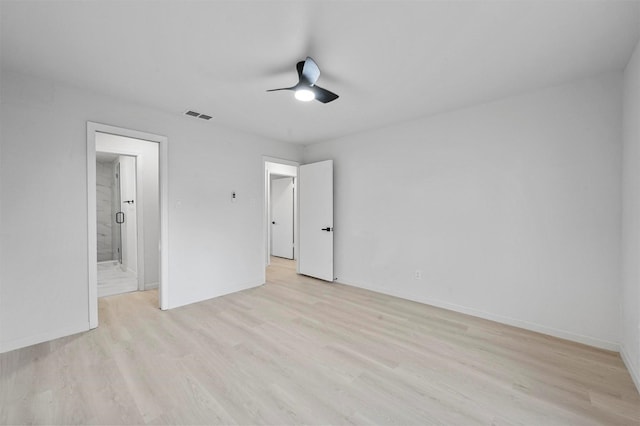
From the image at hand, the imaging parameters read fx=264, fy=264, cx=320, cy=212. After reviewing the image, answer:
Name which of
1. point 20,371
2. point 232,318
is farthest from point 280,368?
point 20,371

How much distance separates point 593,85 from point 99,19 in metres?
4.13

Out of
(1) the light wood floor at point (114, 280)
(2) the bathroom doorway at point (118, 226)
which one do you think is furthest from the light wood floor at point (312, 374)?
(2) the bathroom doorway at point (118, 226)

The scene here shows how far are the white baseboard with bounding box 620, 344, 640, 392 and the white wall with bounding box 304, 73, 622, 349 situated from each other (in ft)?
0.41

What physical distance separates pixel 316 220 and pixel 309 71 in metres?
3.03

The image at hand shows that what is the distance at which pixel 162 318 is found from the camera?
3139mm

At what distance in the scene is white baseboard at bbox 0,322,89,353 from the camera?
2388mm

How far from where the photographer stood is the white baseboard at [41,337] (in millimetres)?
2388

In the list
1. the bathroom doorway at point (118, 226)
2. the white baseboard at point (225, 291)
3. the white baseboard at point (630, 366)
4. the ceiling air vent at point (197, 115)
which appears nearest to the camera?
the white baseboard at point (630, 366)

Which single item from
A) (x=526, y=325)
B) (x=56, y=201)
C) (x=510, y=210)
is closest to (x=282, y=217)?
(x=56, y=201)

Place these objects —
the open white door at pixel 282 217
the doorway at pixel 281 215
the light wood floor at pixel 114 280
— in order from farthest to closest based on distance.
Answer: the open white door at pixel 282 217 < the doorway at pixel 281 215 < the light wood floor at pixel 114 280

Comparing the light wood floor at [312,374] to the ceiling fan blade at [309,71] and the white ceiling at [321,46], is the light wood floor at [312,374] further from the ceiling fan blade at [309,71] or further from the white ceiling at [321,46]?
the white ceiling at [321,46]

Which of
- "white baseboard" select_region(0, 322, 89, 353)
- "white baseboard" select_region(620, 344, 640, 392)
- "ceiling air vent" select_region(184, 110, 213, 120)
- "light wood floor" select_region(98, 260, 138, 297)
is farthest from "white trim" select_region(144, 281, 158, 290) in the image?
"white baseboard" select_region(620, 344, 640, 392)

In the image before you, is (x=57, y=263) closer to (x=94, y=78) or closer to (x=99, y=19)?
(x=94, y=78)

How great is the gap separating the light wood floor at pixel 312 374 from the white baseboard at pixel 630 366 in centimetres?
6
